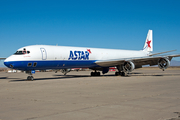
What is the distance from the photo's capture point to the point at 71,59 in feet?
90.0

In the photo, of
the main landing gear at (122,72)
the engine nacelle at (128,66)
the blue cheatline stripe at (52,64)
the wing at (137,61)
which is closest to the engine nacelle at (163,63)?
the wing at (137,61)

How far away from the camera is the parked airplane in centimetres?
2294

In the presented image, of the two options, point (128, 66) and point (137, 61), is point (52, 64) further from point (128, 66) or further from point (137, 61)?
point (137, 61)

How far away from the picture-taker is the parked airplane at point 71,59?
903 inches

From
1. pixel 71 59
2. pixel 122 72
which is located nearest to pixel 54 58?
pixel 71 59

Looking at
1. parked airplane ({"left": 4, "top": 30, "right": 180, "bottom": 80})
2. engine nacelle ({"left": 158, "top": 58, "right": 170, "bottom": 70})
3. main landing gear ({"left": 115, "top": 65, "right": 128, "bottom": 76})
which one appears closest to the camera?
parked airplane ({"left": 4, "top": 30, "right": 180, "bottom": 80})

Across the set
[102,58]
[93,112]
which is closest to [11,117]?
[93,112]

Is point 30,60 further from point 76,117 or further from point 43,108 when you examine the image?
point 76,117

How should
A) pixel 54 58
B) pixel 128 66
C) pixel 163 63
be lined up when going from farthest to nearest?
pixel 128 66 < pixel 163 63 < pixel 54 58

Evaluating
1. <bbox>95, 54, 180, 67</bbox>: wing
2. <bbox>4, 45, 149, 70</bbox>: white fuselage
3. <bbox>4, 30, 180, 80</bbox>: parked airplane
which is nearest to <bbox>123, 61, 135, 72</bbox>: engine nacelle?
<bbox>4, 30, 180, 80</bbox>: parked airplane

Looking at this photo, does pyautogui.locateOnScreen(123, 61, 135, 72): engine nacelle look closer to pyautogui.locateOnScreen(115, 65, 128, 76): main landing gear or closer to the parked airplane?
the parked airplane

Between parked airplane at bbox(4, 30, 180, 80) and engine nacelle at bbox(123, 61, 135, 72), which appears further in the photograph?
engine nacelle at bbox(123, 61, 135, 72)

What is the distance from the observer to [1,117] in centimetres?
625

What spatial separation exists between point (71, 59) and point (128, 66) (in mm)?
8466
